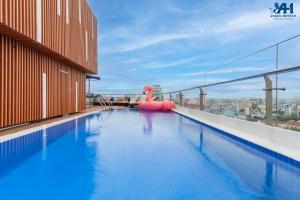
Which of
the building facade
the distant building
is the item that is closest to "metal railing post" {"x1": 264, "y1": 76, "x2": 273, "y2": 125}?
the building facade

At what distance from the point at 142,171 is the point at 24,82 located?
480cm

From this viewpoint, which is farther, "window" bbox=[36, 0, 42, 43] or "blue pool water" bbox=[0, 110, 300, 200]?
"window" bbox=[36, 0, 42, 43]

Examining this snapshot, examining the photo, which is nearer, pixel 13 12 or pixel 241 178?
pixel 241 178

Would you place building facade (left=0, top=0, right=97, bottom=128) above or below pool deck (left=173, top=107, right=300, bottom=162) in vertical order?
above

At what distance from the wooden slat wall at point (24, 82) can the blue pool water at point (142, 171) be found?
65.3 inches

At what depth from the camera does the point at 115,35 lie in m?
16.7

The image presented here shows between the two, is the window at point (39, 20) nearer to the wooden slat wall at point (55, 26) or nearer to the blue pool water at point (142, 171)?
the wooden slat wall at point (55, 26)

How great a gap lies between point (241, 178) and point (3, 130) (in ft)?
16.5

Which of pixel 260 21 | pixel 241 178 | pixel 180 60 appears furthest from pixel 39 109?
pixel 180 60

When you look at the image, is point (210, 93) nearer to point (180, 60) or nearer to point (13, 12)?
point (13, 12)

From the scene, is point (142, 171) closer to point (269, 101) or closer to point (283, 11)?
point (269, 101)

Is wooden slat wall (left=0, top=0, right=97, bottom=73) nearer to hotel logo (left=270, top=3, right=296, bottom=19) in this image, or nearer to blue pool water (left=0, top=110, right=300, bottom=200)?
blue pool water (left=0, top=110, right=300, bottom=200)

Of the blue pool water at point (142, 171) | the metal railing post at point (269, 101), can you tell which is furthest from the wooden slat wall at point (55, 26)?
the metal railing post at point (269, 101)

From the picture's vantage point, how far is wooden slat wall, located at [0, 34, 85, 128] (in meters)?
5.31
